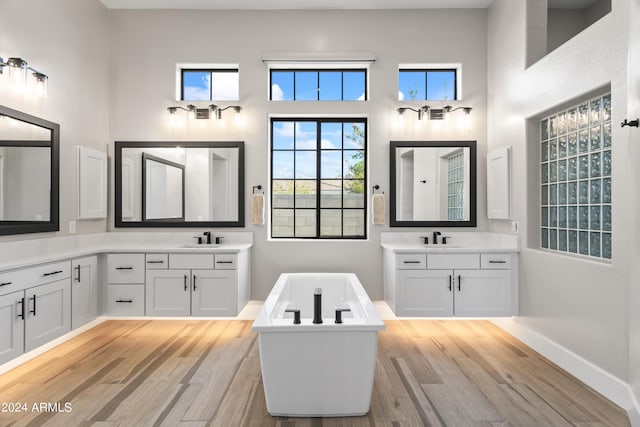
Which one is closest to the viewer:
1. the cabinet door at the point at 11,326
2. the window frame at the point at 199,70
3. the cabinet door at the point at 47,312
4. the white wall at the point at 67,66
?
the cabinet door at the point at 11,326

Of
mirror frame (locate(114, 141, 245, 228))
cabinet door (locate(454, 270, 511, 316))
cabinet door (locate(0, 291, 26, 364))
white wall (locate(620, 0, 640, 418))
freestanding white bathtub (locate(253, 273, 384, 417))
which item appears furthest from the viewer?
mirror frame (locate(114, 141, 245, 228))

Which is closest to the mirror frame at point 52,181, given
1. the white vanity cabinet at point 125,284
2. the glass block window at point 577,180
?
the white vanity cabinet at point 125,284

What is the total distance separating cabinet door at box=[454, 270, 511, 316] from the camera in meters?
3.69

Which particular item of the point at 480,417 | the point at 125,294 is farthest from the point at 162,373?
the point at 480,417

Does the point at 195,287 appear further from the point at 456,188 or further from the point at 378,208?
the point at 456,188

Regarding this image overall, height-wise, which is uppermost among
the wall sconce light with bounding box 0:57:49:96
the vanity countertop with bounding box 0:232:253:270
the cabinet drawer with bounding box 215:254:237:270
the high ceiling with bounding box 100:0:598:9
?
the high ceiling with bounding box 100:0:598:9

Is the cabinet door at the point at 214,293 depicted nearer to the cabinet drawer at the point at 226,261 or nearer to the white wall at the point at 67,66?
the cabinet drawer at the point at 226,261

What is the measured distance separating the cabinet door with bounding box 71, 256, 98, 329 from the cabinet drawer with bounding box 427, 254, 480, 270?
3338mm

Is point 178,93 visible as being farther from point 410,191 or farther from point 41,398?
point 41,398

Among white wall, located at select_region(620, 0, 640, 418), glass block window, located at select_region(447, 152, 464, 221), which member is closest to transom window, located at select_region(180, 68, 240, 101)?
glass block window, located at select_region(447, 152, 464, 221)

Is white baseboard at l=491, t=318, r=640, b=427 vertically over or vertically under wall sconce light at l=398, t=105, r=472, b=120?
under

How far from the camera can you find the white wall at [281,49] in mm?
4387

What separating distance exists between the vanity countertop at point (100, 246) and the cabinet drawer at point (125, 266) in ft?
0.22

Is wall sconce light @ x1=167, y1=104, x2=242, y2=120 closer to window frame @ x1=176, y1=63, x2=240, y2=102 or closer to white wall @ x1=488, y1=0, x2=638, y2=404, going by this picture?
window frame @ x1=176, y1=63, x2=240, y2=102
